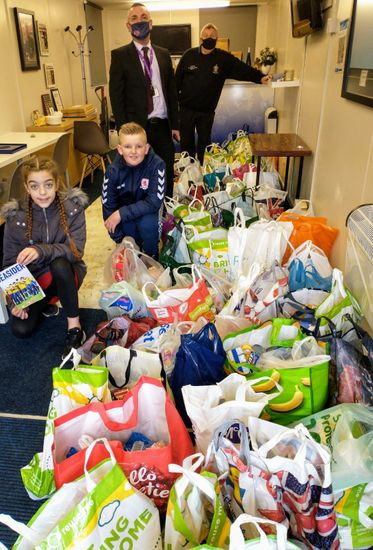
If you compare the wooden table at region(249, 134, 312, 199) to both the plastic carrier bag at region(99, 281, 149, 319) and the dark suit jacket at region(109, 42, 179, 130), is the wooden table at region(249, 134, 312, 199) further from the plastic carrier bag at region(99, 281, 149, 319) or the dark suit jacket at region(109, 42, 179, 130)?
the plastic carrier bag at region(99, 281, 149, 319)

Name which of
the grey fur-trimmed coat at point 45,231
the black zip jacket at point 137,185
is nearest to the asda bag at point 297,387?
the grey fur-trimmed coat at point 45,231

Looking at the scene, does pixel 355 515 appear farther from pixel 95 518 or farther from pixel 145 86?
pixel 145 86

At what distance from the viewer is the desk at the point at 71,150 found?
4.57 meters

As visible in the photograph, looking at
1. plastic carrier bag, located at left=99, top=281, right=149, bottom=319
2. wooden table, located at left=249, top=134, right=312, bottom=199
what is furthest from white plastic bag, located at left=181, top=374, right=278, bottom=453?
wooden table, located at left=249, top=134, right=312, bottom=199

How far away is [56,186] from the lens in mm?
2043

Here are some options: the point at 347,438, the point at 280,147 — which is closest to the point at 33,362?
the point at 347,438

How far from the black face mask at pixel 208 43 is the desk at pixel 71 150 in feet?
5.45

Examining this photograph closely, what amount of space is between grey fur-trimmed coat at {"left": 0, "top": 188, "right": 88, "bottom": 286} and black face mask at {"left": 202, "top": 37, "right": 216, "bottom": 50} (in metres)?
2.67

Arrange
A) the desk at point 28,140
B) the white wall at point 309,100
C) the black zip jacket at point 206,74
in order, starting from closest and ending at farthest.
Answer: the white wall at point 309,100 → the desk at point 28,140 → the black zip jacket at point 206,74

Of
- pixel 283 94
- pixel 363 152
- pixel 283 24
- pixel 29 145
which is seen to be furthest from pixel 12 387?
pixel 283 24

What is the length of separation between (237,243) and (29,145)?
95.7 inches

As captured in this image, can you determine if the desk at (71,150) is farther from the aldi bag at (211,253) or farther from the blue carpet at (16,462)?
the blue carpet at (16,462)

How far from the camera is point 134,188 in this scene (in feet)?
8.21

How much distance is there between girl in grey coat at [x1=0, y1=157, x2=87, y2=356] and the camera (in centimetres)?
199
